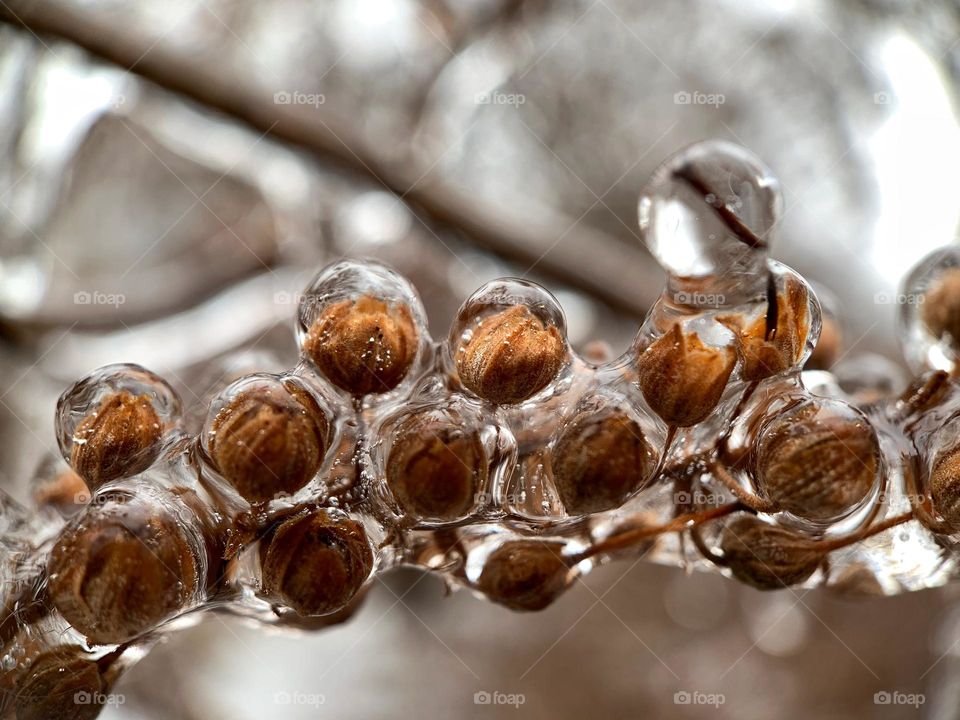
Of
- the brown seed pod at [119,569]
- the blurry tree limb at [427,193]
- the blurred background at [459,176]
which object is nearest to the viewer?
the brown seed pod at [119,569]

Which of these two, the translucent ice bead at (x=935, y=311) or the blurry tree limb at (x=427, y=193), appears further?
the blurry tree limb at (x=427, y=193)

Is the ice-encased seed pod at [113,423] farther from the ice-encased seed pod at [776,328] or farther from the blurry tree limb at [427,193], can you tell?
the blurry tree limb at [427,193]

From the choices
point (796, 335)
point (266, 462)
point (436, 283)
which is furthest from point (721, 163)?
point (436, 283)

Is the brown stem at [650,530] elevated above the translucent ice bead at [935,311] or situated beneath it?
situated beneath

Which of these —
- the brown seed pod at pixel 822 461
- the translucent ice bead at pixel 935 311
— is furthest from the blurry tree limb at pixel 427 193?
the brown seed pod at pixel 822 461

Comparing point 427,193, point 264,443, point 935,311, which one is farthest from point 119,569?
point 427,193

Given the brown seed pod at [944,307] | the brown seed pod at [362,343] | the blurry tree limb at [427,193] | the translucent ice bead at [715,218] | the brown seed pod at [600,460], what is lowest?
the blurry tree limb at [427,193]
